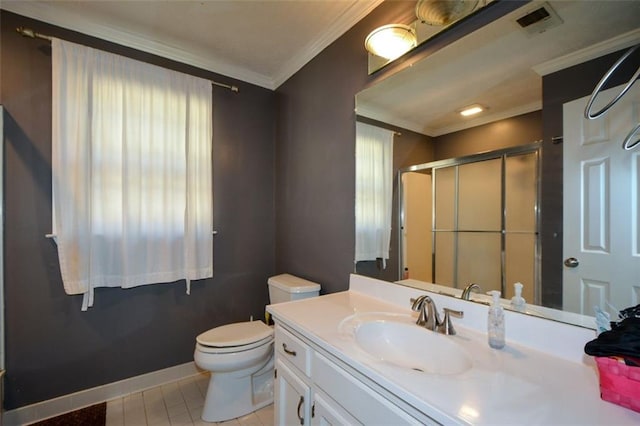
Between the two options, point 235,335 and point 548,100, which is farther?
point 235,335

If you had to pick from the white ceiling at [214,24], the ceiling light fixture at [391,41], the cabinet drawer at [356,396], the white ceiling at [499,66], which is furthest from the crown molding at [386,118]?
the cabinet drawer at [356,396]

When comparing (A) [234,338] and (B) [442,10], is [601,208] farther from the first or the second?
(A) [234,338]

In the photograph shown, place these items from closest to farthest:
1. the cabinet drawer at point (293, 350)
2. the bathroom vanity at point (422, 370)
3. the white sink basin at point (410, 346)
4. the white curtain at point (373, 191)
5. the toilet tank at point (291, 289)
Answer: the bathroom vanity at point (422, 370) < the white sink basin at point (410, 346) < the cabinet drawer at point (293, 350) < the white curtain at point (373, 191) < the toilet tank at point (291, 289)

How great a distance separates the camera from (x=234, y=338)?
175cm

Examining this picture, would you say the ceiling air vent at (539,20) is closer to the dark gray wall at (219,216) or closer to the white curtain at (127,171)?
the dark gray wall at (219,216)

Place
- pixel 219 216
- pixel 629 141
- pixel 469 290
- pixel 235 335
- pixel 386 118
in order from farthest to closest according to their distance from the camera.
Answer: pixel 219 216 → pixel 235 335 → pixel 386 118 → pixel 469 290 → pixel 629 141

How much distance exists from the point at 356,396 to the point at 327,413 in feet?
0.65

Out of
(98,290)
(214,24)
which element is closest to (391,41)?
(214,24)

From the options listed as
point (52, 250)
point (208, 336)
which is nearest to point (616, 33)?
point (208, 336)

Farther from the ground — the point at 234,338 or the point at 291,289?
the point at 291,289

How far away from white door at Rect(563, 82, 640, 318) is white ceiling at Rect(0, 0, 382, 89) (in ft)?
4.12

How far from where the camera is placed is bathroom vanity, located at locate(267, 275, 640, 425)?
621 millimetres

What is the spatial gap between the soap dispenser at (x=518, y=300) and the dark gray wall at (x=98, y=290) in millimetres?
1955

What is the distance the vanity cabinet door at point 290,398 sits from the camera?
108 centimetres
